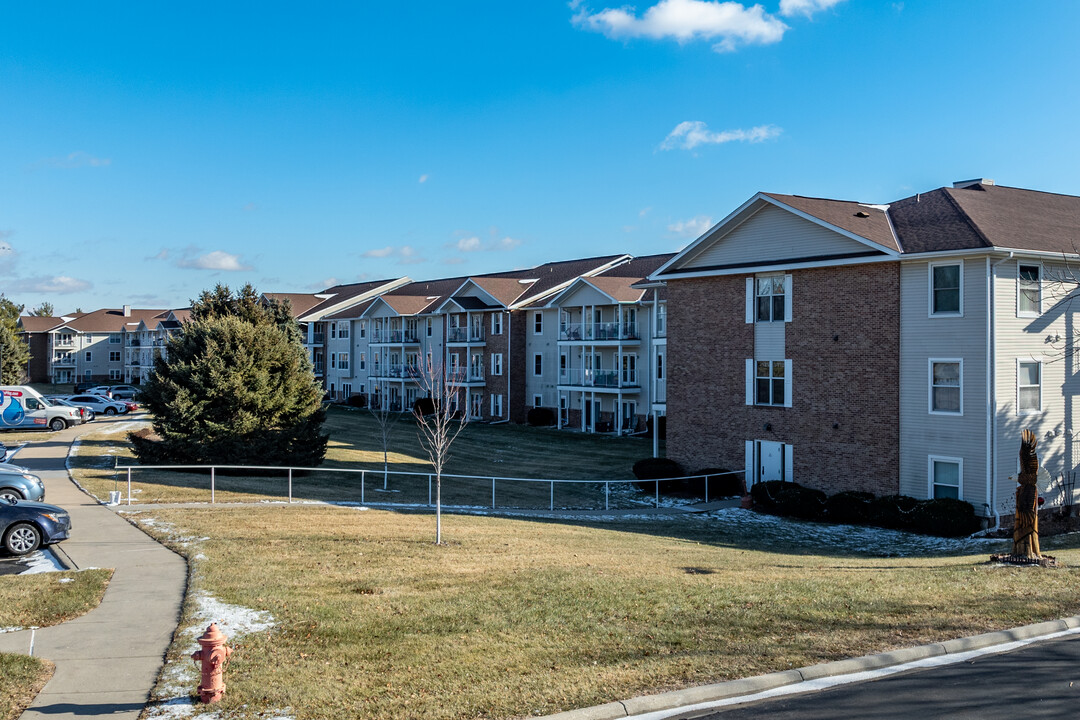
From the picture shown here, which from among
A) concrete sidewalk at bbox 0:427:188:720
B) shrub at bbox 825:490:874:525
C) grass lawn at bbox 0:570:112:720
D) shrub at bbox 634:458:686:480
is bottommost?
shrub at bbox 825:490:874:525

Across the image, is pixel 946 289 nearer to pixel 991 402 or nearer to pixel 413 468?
pixel 991 402

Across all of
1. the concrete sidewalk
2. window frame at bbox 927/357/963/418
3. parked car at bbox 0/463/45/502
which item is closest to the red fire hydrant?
the concrete sidewalk

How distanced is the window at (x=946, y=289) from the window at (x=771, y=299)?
17.1ft

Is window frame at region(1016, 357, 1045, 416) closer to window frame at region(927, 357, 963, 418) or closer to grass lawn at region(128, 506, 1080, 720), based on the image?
window frame at region(927, 357, 963, 418)

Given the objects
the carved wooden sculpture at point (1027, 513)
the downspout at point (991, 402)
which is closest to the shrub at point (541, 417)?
the downspout at point (991, 402)

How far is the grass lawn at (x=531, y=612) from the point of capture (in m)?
8.66

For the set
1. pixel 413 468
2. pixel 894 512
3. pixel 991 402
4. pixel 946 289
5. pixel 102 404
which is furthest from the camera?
pixel 102 404

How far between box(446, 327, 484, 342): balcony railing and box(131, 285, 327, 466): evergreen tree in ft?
98.9

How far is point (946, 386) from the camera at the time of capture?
2512 cm

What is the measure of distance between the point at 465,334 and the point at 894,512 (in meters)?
40.7

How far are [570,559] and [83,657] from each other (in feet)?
28.8

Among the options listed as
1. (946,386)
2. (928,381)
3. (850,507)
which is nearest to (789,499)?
(850,507)

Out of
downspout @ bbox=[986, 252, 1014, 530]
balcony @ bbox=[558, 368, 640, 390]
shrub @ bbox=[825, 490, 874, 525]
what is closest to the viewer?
downspout @ bbox=[986, 252, 1014, 530]

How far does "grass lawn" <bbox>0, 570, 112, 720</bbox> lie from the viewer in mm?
8453
